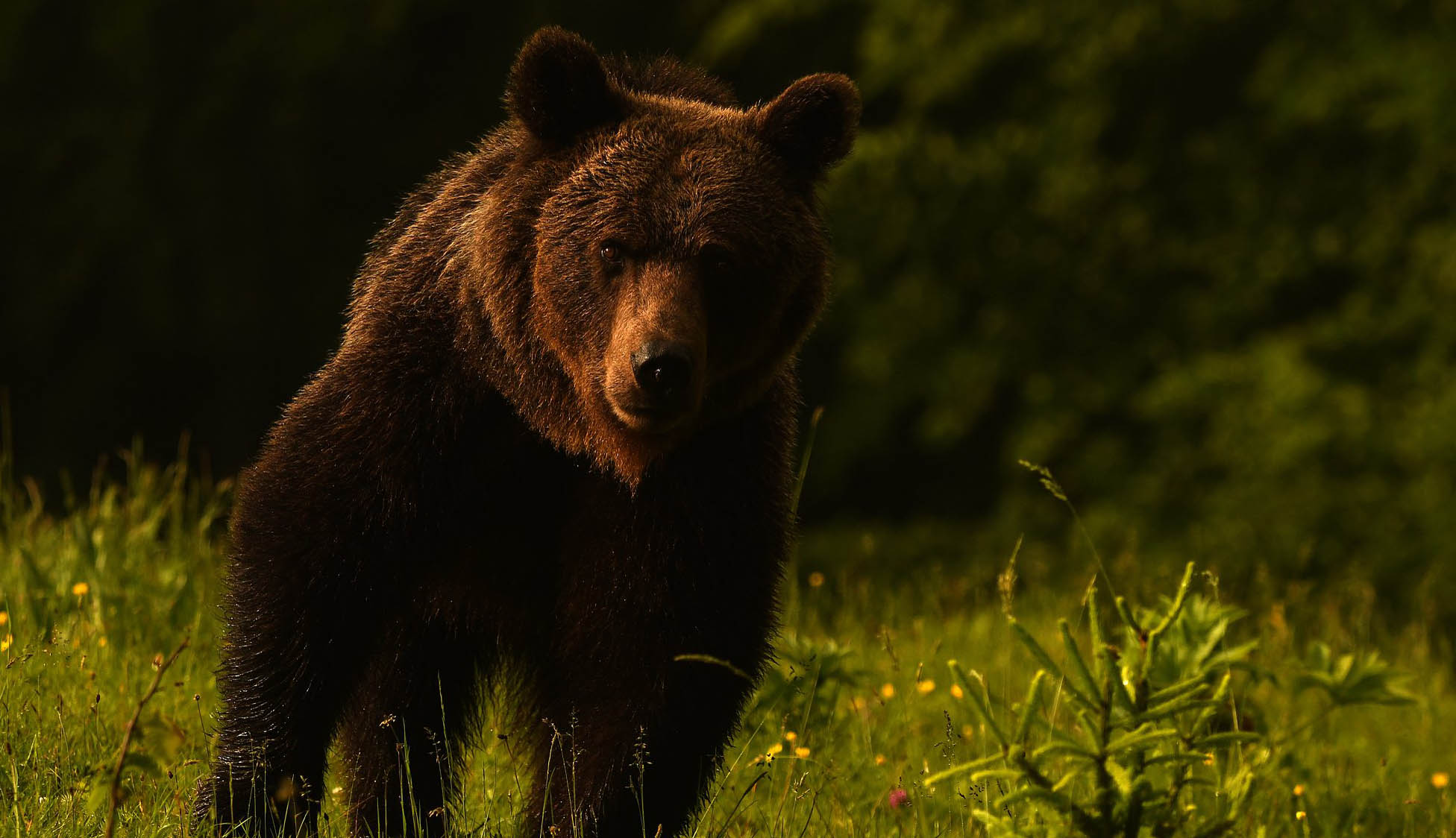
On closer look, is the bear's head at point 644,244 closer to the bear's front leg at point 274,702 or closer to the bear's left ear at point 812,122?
the bear's left ear at point 812,122

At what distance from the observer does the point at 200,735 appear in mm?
4047

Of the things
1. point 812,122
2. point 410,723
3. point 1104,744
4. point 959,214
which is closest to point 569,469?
point 410,723

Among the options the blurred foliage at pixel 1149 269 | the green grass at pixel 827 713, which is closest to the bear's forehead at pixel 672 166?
the green grass at pixel 827 713

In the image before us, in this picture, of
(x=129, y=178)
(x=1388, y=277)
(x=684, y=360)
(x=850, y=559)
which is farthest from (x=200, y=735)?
(x=1388, y=277)

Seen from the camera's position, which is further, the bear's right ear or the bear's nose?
the bear's right ear

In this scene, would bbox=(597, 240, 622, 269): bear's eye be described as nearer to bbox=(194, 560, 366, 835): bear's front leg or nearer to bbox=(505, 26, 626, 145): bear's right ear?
bbox=(505, 26, 626, 145): bear's right ear

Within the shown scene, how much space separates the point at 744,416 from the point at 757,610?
433 mm

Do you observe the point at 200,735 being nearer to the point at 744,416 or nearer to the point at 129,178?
the point at 744,416

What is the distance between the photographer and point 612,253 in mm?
3467

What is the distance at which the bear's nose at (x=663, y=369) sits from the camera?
3.25 metres

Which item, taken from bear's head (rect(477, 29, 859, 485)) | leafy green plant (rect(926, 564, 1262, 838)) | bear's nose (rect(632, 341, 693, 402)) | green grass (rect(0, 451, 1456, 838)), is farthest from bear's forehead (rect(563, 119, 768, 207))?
leafy green plant (rect(926, 564, 1262, 838))

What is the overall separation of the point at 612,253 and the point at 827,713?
1474 millimetres

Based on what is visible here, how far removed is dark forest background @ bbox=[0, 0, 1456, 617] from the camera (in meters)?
9.24

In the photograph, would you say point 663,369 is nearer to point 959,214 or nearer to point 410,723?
point 410,723
